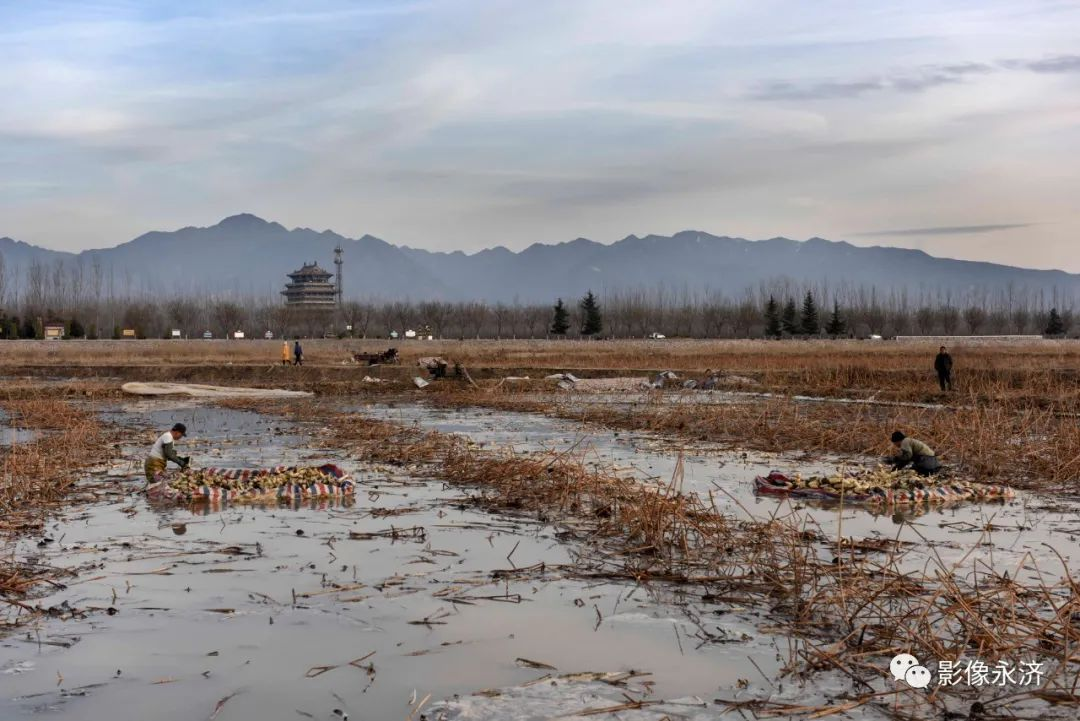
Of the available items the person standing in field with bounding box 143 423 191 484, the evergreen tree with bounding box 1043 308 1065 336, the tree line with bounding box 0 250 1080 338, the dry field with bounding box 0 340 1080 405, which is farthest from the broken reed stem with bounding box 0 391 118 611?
the evergreen tree with bounding box 1043 308 1065 336

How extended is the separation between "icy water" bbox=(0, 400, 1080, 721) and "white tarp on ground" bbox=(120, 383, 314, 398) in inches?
762

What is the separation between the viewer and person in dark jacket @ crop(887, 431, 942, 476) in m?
12.5

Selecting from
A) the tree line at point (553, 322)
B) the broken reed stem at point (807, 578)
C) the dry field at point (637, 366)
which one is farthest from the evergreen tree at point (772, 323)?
the broken reed stem at point (807, 578)

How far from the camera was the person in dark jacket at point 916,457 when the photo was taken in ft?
41.0

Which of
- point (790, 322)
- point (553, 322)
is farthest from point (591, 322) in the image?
point (790, 322)

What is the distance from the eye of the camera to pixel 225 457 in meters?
15.8

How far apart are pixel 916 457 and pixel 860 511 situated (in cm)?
192

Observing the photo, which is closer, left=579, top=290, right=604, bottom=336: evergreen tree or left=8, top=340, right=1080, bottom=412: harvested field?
left=8, top=340, right=1080, bottom=412: harvested field

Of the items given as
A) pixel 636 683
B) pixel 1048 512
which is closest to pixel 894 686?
pixel 636 683

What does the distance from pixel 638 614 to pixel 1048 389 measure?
20.2 metres

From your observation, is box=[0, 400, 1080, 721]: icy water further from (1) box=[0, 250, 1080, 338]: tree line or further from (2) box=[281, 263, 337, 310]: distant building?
(2) box=[281, 263, 337, 310]: distant building

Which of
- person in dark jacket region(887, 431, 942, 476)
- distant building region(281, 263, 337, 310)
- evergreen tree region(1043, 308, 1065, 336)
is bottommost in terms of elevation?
person in dark jacket region(887, 431, 942, 476)

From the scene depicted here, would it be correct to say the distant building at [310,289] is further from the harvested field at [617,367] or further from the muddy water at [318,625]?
the muddy water at [318,625]

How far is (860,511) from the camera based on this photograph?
1116 centimetres
